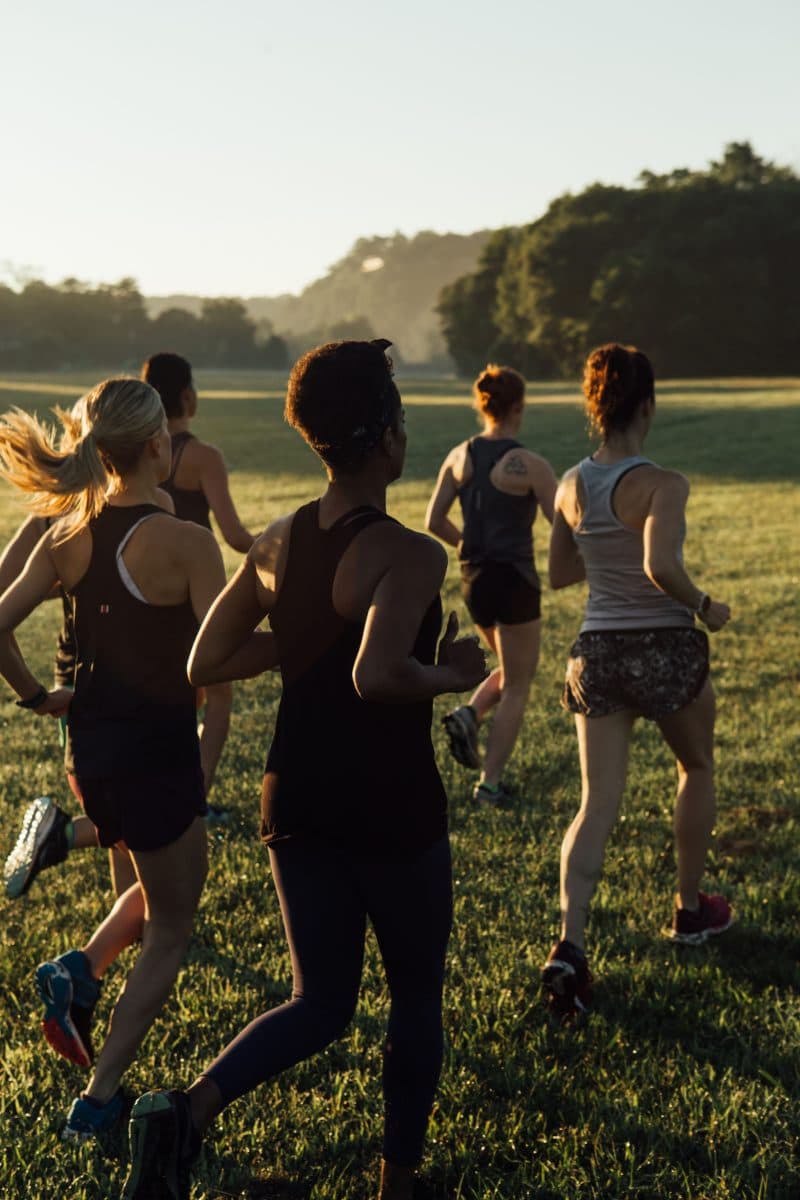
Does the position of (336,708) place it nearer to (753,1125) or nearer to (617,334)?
(753,1125)

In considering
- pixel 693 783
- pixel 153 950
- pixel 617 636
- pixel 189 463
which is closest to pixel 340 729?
pixel 153 950

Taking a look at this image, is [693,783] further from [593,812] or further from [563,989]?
[563,989]

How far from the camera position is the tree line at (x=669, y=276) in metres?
76.3

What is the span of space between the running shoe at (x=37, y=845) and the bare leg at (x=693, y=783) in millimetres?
2210

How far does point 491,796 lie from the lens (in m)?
6.54

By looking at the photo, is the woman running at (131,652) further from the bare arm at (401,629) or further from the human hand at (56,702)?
the bare arm at (401,629)

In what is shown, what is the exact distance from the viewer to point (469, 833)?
604cm

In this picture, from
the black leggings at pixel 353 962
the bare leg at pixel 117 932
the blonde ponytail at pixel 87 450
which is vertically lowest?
Result: the bare leg at pixel 117 932

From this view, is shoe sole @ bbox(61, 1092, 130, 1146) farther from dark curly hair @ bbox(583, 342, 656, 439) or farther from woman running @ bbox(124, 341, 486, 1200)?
dark curly hair @ bbox(583, 342, 656, 439)

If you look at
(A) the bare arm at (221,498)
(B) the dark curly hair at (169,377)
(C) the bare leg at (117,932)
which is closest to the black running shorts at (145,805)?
(C) the bare leg at (117,932)

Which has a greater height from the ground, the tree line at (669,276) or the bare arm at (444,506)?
the tree line at (669,276)

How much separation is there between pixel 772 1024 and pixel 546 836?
1.98m

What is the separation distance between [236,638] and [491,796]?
12.7 feet

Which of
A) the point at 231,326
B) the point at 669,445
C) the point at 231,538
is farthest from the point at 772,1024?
the point at 231,326
